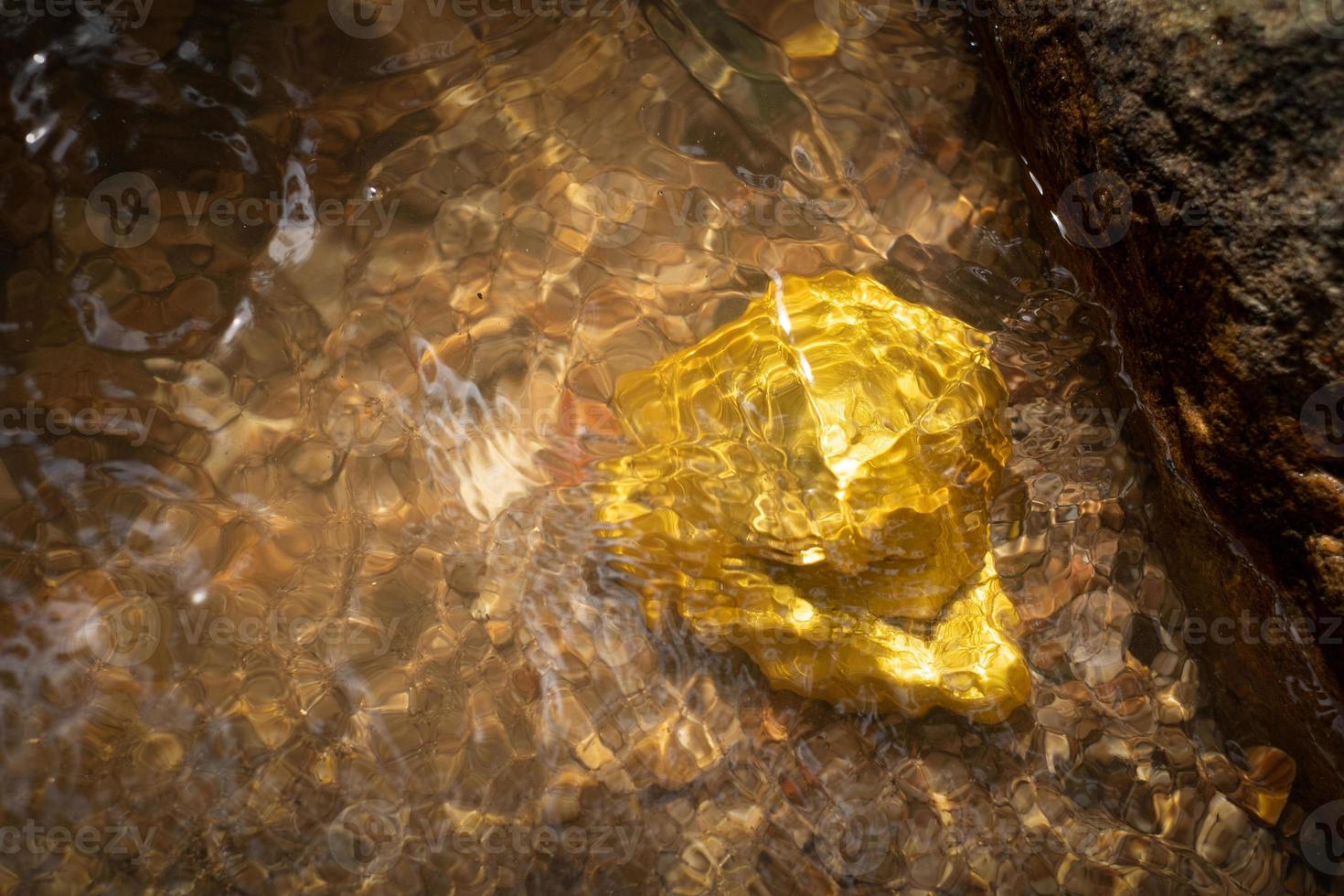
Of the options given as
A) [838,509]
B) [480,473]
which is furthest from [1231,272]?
[480,473]

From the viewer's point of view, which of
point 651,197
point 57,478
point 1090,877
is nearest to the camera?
point 1090,877

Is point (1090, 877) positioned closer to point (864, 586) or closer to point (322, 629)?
point (864, 586)

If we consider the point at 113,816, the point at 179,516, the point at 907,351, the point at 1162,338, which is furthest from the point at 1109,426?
the point at 113,816

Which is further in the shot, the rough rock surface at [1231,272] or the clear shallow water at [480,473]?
the clear shallow water at [480,473]

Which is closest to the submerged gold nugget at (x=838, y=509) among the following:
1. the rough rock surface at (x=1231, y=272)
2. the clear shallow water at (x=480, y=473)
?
the clear shallow water at (x=480, y=473)

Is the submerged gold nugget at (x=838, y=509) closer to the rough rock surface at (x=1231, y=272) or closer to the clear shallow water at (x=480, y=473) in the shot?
the clear shallow water at (x=480, y=473)

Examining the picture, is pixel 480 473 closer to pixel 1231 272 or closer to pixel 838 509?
pixel 838 509
